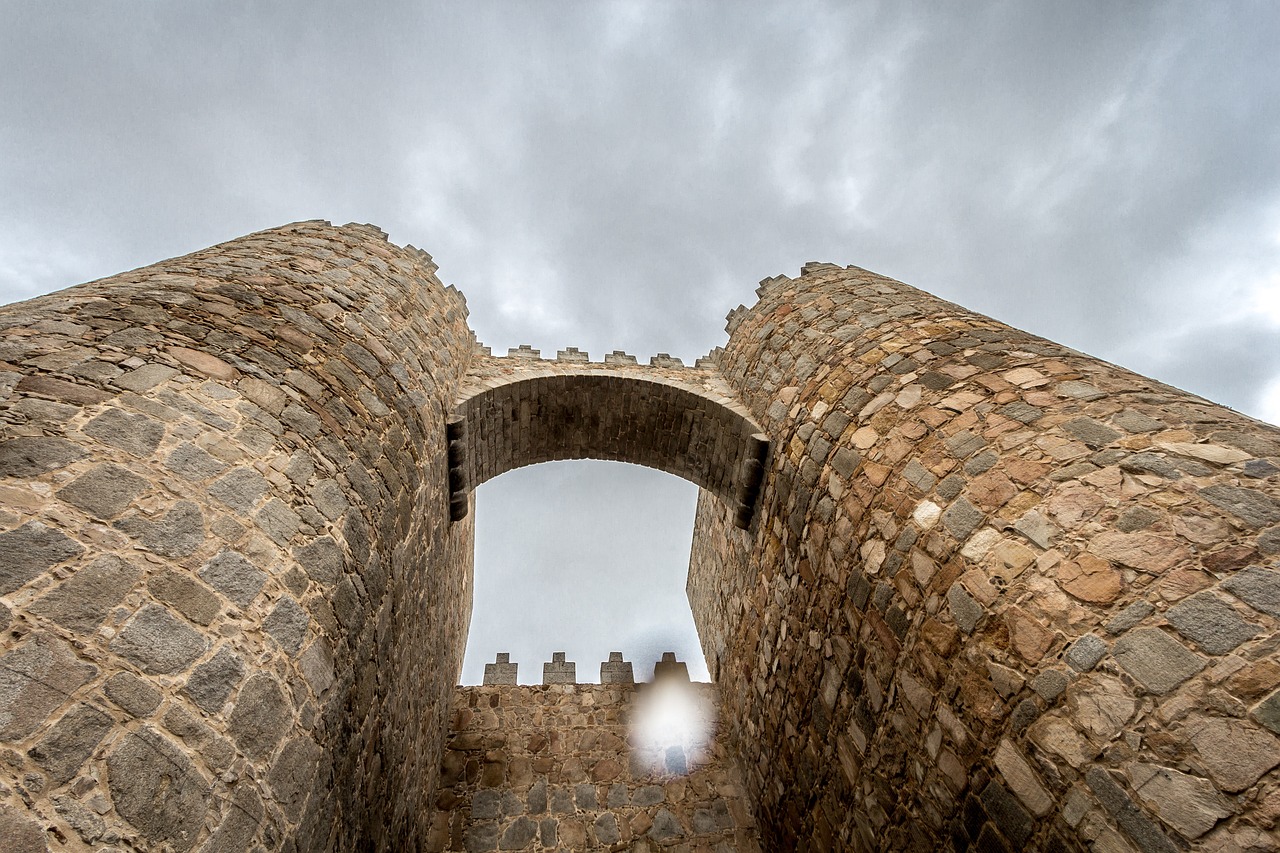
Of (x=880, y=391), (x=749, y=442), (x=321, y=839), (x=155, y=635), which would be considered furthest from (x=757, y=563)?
(x=155, y=635)

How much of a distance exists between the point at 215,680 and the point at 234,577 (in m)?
0.45

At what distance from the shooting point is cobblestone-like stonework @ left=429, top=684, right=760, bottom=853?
539 centimetres

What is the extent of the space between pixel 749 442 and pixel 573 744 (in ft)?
13.3

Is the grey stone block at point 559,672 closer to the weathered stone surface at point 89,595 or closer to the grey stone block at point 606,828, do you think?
the grey stone block at point 606,828

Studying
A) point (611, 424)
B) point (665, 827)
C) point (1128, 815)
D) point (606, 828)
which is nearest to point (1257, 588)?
point (1128, 815)

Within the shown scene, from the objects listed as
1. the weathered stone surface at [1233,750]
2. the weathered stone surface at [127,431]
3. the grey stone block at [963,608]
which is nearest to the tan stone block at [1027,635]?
the grey stone block at [963,608]

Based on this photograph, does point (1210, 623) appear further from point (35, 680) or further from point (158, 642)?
point (35, 680)

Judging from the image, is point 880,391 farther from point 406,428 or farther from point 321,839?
point 321,839

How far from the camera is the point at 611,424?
713 centimetres

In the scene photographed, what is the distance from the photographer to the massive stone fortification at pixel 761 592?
6.35 feet

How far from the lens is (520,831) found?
17.7 feet

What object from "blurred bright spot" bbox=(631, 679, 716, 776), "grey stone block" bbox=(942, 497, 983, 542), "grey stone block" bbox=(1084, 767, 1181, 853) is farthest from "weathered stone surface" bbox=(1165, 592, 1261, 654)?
"blurred bright spot" bbox=(631, 679, 716, 776)

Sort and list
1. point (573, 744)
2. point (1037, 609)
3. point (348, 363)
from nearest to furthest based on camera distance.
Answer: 1. point (1037, 609)
2. point (348, 363)
3. point (573, 744)

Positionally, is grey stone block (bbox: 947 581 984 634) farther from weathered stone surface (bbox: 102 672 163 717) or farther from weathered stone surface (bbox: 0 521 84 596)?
weathered stone surface (bbox: 0 521 84 596)
